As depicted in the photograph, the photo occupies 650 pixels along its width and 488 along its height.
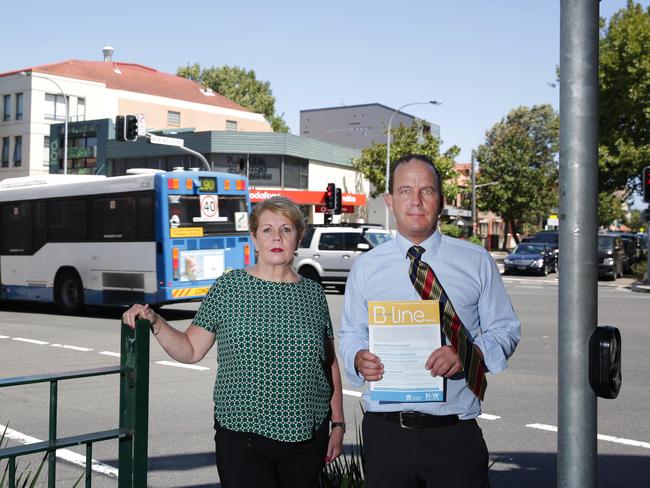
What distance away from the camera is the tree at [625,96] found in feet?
121

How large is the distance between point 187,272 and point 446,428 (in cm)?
1397

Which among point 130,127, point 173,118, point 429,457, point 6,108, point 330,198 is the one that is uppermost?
point 173,118

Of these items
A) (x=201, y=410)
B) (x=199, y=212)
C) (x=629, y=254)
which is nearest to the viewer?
(x=201, y=410)

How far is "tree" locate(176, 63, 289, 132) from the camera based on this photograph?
3307 inches

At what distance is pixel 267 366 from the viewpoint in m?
3.25

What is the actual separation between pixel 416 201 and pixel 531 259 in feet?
112

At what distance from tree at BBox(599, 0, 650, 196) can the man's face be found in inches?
1406

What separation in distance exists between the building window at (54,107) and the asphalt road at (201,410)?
4638 centimetres

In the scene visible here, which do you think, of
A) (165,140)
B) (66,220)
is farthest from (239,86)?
(66,220)

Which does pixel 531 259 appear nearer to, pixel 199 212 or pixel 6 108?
pixel 199 212

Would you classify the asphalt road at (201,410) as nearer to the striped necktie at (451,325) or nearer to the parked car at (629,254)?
the striped necktie at (451,325)

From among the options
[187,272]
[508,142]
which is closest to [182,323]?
[187,272]

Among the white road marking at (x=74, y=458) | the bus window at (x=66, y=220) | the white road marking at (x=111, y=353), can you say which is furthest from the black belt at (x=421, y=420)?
the bus window at (x=66, y=220)

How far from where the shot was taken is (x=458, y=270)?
3016 mm
